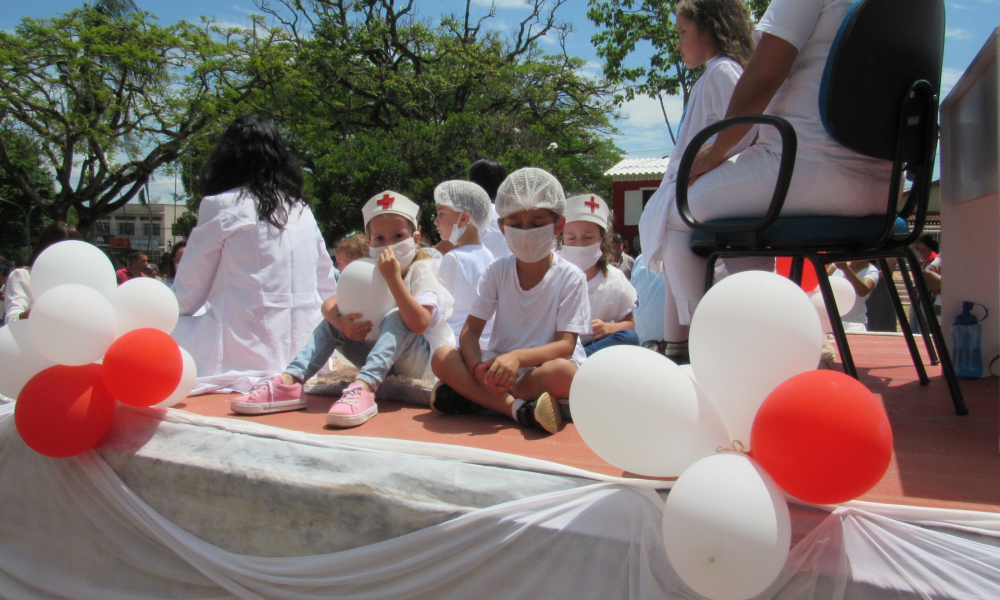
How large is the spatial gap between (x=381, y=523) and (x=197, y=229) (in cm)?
214

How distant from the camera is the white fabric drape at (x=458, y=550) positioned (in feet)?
4.11

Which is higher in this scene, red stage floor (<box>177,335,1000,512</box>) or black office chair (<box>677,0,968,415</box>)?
black office chair (<box>677,0,968,415</box>)

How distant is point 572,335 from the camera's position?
103 inches

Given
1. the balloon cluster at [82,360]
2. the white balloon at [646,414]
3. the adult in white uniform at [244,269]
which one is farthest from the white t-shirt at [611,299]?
the white balloon at [646,414]

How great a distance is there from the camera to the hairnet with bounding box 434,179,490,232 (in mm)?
4008

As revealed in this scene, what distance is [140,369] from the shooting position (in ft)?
7.08

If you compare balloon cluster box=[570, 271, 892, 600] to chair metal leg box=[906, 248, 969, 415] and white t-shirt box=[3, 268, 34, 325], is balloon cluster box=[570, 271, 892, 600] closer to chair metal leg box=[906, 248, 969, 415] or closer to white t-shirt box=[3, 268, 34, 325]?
chair metal leg box=[906, 248, 969, 415]

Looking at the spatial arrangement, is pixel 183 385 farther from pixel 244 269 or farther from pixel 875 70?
pixel 875 70

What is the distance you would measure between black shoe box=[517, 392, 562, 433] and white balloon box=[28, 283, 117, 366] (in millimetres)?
1469

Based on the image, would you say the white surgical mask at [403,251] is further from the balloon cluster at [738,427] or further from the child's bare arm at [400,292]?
the balloon cluster at [738,427]

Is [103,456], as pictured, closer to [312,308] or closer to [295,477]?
[295,477]

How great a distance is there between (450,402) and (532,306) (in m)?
0.52

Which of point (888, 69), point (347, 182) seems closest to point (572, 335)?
point (888, 69)

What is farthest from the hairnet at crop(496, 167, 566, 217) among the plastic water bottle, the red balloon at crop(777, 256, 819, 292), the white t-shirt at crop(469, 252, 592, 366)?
the plastic water bottle
